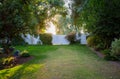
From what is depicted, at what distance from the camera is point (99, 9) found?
1438 centimetres

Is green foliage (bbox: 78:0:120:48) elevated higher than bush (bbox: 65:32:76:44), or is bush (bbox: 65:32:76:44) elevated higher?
green foliage (bbox: 78:0:120:48)

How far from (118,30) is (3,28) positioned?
8.31 meters

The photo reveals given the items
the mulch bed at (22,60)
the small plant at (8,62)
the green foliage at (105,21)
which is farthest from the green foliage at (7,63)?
the green foliage at (105,21)

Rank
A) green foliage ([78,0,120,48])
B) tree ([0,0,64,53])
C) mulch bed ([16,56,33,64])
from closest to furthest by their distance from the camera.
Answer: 1. tree ([0,0,64,53])
2. mulch bed ([16,56,33,64])
3. green foliage ([78,0,120,48])

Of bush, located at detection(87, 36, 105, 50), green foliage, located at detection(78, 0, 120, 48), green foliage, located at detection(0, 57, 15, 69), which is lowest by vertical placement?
green foliage, located at detection(0, 57, 15, 69)

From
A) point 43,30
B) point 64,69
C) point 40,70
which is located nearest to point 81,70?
point 64,69

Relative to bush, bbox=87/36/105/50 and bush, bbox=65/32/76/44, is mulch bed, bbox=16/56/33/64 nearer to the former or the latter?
bush, bbox=87/36/105/50

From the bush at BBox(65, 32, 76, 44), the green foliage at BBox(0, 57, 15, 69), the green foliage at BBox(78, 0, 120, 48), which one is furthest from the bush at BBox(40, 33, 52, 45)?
the green foliage at BBox(0, 57, 15, 69)

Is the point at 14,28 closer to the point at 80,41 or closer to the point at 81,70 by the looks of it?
the point at 81,70

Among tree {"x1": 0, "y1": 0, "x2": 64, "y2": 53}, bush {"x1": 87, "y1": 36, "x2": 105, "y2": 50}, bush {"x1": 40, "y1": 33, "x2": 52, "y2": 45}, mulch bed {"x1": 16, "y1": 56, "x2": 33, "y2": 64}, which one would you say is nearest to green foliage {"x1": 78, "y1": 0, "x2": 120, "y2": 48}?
bush {"x1": 87, "y1": 36, "x2": 105, "y2": 50}

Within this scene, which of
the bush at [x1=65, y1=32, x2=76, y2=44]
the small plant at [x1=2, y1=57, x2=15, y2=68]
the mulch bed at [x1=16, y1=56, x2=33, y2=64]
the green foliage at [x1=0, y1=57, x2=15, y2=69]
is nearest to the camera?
the green foliage at [x1=0, y1=57, x2=15, y2=69]

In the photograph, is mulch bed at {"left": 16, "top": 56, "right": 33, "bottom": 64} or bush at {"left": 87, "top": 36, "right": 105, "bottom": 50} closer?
mulch bed at {"left": 16, "top": 56, "right": 33, "bottom": 64}

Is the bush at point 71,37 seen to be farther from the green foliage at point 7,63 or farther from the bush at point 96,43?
the green foliage at point 7,63

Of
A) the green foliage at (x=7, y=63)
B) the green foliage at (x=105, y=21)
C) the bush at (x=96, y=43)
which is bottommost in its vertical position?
the green foliage at (x=7, y=63)
